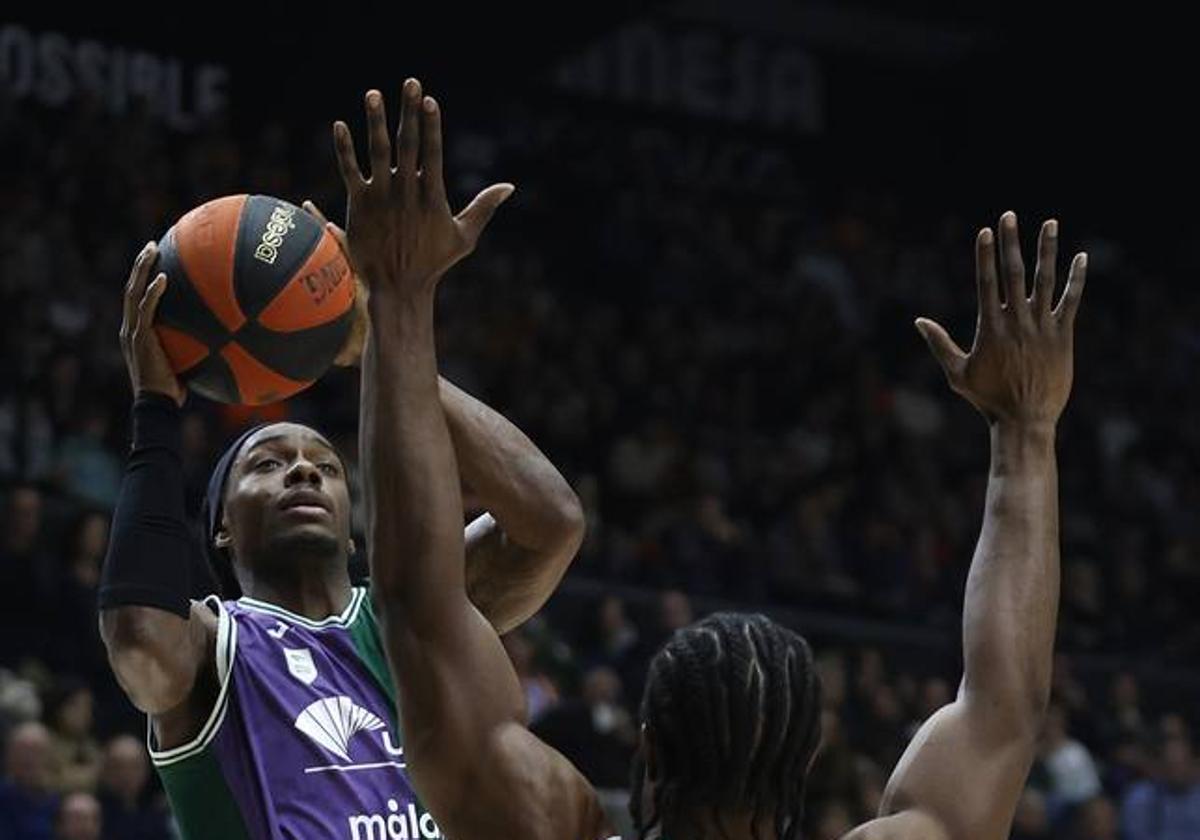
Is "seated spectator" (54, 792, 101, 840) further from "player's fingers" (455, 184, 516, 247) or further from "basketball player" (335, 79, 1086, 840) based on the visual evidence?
"basketball player" (335, 79, 1086, 840)

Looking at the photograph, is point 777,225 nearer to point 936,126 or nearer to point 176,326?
point 936,126

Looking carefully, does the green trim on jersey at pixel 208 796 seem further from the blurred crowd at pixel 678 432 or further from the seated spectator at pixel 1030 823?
the seated spectator at pixel 1030 823

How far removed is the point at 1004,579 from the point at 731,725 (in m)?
0.45

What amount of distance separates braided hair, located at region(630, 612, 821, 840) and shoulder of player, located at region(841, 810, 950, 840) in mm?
82

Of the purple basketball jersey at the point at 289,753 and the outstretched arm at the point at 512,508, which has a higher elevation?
the outstretched arm at the point at 512,508

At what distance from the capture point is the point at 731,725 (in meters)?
2.38

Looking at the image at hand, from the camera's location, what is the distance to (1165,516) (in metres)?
16.0

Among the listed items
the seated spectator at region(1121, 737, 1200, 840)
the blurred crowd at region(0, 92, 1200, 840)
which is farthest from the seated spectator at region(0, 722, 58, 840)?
the seated spectator at region(1121, 737, 1200, 840)

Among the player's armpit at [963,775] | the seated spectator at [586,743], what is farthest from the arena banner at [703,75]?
the player's armpit at [963,775]

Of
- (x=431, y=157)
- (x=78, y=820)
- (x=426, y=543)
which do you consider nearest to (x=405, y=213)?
(x=431, y=157)

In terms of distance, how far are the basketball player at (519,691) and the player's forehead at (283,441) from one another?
172 centimetres

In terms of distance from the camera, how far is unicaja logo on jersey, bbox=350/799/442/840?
3793 mm

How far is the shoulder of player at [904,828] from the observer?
7.84ft

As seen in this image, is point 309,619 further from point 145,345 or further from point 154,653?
point 145,345
